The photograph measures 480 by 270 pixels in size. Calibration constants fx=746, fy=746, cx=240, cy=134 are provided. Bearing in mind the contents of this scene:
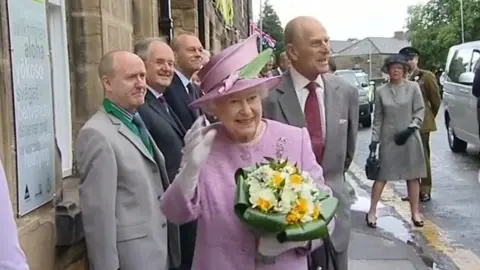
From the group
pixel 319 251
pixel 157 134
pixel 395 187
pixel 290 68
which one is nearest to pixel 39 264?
pixel 157 134

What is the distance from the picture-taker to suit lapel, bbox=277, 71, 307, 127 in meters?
3.88

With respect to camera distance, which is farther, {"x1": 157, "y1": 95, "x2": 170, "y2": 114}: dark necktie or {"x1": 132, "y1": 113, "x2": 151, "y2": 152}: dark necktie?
{"x1": 157, "y1": 95, "x2": 170, "y2": 114}: dark necktie

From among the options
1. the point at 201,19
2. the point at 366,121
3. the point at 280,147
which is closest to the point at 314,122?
the point at 280,147

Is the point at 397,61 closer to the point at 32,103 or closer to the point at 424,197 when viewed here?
the point at 424,197

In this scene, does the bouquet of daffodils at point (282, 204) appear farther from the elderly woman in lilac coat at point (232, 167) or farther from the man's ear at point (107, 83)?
the man's ear at point (107, 83)

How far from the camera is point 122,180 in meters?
3.42

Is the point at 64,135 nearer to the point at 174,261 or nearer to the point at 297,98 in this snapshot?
the point at 174,261

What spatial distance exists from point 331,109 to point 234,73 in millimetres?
1064

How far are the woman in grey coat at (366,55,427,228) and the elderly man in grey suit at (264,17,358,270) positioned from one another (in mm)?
3780

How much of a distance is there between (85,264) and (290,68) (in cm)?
151

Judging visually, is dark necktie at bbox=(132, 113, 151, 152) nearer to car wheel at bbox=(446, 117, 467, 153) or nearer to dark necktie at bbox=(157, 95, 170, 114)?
dark necktie at bbox=(157, 95, 170, 114)

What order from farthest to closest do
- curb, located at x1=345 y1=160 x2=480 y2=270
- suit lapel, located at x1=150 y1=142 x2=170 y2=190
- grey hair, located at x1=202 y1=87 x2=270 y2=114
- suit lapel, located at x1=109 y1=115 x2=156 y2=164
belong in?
curb, located at x1=345 y1=160 x2=480 y2=270 < suit lapel, located at x1=150 y1=142 x2=170 y2=190 < suit lapel, located at x1=109 y1=115 x2=156 y2=164 < grey hair, located at x1=202 y1=87 x2=270 y2=114

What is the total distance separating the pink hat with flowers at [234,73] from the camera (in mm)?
2949

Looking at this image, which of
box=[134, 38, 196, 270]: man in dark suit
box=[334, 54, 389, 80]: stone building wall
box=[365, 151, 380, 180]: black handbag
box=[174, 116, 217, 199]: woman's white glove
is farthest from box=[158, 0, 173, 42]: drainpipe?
box=[334, 54, 389, 80]: stone building wall
